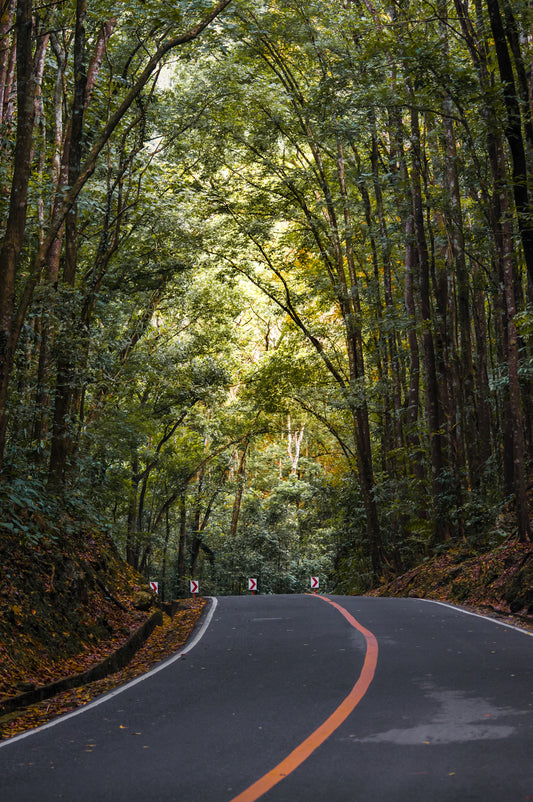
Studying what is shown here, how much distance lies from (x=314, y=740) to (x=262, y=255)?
76.9 ft

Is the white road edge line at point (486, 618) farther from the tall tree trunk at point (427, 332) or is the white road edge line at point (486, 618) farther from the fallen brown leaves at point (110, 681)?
the tall tree trunk at point (427, 332)

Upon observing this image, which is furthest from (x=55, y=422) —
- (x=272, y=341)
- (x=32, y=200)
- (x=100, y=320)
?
(x=272, y=341)

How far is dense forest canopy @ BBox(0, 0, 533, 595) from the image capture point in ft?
42.9

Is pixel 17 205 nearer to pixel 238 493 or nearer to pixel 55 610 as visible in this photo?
pixel 55 610

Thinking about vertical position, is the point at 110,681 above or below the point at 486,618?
below

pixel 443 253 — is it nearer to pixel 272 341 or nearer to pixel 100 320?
pixel 100 320

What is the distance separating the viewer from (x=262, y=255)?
27.4 m

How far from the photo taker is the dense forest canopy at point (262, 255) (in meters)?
13.1

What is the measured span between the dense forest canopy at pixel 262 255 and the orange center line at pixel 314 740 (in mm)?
4758

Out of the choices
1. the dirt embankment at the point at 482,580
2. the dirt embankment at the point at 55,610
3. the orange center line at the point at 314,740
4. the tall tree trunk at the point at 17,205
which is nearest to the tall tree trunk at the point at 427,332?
the dirt embankment at the point at 482,580

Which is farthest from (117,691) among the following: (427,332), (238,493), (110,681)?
(238,493)

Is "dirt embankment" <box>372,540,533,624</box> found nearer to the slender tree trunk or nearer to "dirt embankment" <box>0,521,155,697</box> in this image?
"dirt embankment" <box>0,521,155,697</box>

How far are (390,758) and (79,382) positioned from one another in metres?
10.2

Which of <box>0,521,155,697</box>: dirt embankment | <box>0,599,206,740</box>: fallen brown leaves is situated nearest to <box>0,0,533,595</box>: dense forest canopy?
<box>0,521,155,697</box>: dirt embankment
